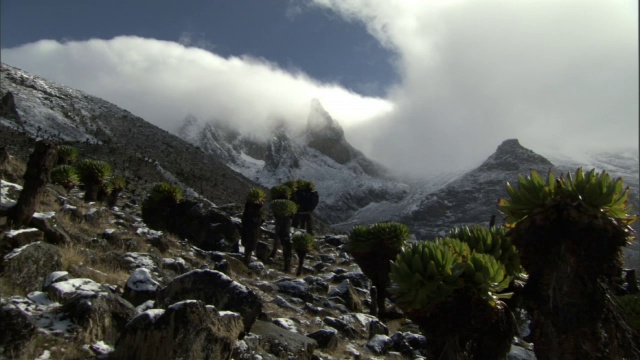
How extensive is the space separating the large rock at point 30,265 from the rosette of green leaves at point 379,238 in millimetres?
11082

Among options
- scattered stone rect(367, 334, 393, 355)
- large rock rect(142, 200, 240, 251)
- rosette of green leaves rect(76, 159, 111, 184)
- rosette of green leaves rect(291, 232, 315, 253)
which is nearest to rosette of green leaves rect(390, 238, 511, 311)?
scattered stone rect(367, 334, 393, 355)

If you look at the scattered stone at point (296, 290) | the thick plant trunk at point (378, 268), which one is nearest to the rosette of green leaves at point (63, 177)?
the scattered stone at point (296, 290)

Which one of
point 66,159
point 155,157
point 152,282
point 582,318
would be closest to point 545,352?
point 582,318

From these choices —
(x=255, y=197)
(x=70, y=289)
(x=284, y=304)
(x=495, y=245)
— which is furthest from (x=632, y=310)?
(x=255, y=197)

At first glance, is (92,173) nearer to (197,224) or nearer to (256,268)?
(197,224)

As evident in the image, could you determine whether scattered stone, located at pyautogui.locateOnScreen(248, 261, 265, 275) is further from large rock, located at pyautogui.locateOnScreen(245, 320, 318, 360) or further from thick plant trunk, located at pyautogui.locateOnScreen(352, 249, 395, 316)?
large rock, located at pyautogui.locateOnScreen(245, 320, 318, 360)

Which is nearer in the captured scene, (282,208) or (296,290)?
(296,290)

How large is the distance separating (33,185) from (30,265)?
2.84 meters

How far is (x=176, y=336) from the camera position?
6.42m

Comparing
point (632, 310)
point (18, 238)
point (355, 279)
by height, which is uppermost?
point (632, 310)

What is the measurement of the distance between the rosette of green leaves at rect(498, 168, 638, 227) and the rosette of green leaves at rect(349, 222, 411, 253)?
9.25 m

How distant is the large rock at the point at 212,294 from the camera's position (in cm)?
838

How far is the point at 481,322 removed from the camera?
783 centimetres

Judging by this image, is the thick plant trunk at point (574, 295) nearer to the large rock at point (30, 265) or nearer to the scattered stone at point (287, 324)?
the scattered stone at point (287, 324)
